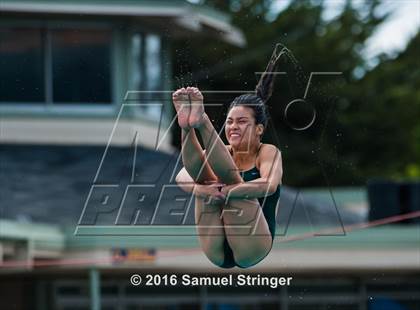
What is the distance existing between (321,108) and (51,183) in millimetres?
9069

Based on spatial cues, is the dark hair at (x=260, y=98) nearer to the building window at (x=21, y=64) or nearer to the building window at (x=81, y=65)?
the building window at (x=81, y=65)

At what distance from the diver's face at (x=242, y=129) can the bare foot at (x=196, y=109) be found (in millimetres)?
579

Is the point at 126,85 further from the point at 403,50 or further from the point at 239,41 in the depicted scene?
the point at 403,50

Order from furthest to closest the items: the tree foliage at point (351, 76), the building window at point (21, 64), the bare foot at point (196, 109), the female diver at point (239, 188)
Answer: the tree foliage at point (351, 76), the building window at point (21, 64), the female diver at point (239, 188), the bare foot at point (196, 109)

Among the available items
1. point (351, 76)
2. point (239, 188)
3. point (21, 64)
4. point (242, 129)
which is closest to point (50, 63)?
point (21, 64)

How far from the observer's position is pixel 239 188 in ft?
31.4

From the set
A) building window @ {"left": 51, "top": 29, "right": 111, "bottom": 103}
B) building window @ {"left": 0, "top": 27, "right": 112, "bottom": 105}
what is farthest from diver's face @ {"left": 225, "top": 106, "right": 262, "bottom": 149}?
building window @ {"left": 0, "top": 27, "right": 112, "bottom": 105}

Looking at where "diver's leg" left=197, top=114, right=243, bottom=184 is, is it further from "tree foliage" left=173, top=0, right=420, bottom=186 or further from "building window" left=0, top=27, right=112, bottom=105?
"tree foliage" left=173, top=0, right=420, bottom=186

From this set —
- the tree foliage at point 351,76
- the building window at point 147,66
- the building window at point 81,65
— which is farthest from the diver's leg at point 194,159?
the tree foliage at point 351,76

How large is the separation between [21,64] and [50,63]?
1.62ft

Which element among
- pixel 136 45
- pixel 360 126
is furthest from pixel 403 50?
pixel 136 45

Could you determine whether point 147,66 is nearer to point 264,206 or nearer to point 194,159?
point 264,206

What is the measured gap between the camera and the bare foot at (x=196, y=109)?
29.8ft

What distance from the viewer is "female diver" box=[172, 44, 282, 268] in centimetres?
953
